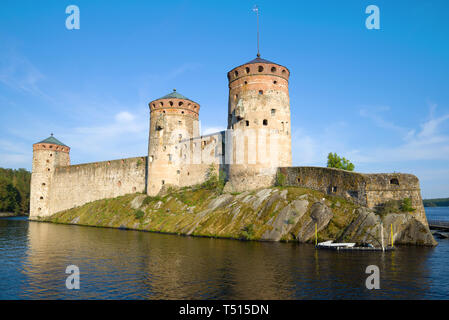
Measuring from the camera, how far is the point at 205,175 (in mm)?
42438

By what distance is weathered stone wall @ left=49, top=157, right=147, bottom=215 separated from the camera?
51.0m

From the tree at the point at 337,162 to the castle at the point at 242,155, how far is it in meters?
16.3

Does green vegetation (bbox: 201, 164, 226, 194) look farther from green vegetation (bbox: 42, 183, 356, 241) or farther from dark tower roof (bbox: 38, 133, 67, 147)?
dark tower roof (bbox: 38, 133, 67, 147)

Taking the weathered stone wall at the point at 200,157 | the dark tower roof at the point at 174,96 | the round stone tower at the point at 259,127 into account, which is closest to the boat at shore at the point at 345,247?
the round stone tower at the point at 259,127

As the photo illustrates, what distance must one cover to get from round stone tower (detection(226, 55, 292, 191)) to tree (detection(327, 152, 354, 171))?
642 inches

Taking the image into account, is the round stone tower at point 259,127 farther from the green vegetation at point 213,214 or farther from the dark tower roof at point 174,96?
the dark tower roof at point 174,96

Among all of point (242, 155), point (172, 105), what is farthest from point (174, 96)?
point (242, 155)

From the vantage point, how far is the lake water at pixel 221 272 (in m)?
13.1

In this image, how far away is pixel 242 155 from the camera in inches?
1447

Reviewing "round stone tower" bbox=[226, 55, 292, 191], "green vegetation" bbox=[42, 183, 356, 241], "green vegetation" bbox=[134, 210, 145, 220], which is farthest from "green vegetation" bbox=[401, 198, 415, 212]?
"green vegetation" bbox=[134, 210, 145, 220]

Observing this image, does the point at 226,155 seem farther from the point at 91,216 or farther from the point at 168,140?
the point at 91,216

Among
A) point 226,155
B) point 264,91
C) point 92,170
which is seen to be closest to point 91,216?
point 92,170
